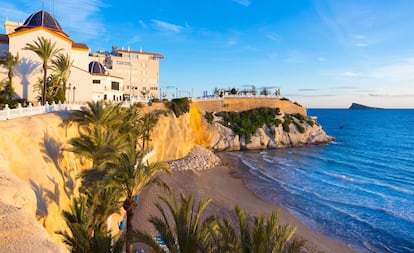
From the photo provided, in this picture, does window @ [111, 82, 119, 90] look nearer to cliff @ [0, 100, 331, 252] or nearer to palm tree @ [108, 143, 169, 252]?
cliff @ [0, 100, 331, 252]

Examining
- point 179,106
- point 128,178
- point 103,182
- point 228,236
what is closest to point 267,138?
point 179,106

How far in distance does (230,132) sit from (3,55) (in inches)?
1454

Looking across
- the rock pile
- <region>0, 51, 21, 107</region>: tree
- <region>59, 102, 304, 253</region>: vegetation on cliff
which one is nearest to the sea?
the rock pile

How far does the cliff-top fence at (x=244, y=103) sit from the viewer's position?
61406 millimetres

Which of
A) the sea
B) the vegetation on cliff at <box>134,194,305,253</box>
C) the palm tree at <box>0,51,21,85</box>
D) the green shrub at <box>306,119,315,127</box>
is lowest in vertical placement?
the sea

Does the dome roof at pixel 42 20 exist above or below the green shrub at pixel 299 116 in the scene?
Answer: above

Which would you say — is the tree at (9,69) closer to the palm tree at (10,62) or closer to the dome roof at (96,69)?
the palm tree at (10,62)

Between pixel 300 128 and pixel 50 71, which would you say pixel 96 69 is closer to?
pixel 50 71

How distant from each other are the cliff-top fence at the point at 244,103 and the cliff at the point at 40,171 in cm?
2056

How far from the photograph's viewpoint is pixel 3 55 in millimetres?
31297

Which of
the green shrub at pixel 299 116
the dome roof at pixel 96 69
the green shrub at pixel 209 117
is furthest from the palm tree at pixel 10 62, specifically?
the green shrub at pixel 299 116

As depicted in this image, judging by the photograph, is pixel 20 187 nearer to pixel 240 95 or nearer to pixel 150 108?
pixel 150 108

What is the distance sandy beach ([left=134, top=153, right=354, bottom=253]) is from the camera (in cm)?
1891

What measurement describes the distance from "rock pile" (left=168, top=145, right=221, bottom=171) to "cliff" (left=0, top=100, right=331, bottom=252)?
5.73ft
